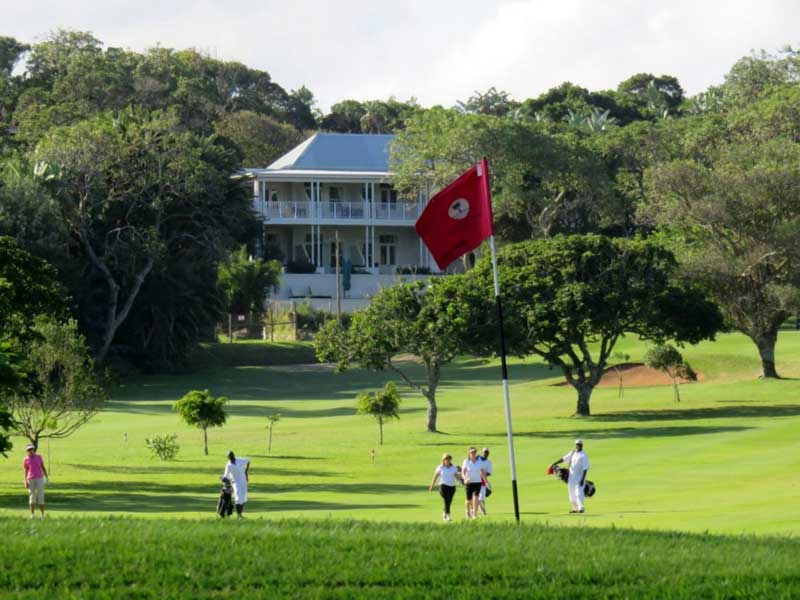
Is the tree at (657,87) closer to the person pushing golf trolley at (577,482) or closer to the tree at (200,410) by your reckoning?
the tree at (200,410)

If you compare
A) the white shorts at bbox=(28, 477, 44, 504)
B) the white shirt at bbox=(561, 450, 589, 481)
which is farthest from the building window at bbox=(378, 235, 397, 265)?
the white shorts at bbox=(28, 477, 44, 504)

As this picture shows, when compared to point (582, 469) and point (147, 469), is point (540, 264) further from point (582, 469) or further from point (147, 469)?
point (582, 469)

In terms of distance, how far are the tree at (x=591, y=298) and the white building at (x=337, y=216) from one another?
39506 millimetres

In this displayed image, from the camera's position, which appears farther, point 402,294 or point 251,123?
point 251,123

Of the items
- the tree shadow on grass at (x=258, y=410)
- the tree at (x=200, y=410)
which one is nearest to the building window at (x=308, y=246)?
the tree shadow on grass at (x=258, y=410)

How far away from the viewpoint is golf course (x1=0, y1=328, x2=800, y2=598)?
15406 mm

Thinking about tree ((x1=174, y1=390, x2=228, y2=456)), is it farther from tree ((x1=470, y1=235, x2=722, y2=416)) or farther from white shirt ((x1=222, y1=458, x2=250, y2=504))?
white shirt ((x1=222, y1=458, x2=250, y2=504))

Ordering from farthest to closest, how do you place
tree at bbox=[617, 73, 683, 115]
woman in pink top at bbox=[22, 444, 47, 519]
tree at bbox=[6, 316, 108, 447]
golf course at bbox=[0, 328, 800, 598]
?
tree at bbox=[617, 73, 683, 115] < tree at bbox=[6, 316, 108, 447] < woman in pink top at bbox=[22, 444, 47, 519] < golf course at bbox=[0, 328, 800, 598]

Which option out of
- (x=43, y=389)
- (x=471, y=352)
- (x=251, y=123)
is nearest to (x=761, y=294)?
(x=471, y=352)

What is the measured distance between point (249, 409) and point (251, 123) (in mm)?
62976

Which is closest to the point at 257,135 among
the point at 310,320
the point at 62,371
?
the point at 310,320

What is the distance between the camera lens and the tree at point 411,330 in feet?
164

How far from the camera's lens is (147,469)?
41188 mm

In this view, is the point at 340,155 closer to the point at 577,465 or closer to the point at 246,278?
the point at 246,278
